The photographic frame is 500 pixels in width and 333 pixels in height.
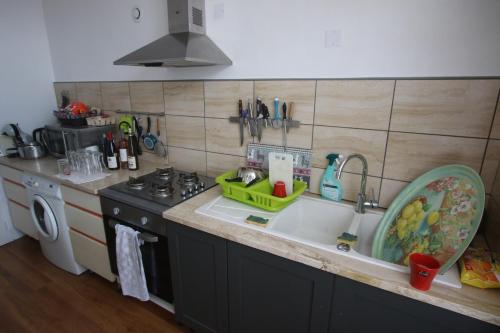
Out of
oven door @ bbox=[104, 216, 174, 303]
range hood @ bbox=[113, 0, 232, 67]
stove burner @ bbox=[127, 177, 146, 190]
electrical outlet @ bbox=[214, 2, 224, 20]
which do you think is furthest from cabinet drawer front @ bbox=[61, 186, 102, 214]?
electrical outlet @ bbox=[214, 2, 224, 20]

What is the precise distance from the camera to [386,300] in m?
0.91

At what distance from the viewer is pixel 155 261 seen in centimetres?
158

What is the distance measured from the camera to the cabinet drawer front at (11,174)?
2218mm

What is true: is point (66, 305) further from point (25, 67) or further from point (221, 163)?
point (25, 67)

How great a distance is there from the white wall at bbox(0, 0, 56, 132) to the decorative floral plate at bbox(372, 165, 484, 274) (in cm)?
301

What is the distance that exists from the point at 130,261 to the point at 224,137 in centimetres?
92

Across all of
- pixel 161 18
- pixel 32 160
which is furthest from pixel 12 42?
pixel 161 18

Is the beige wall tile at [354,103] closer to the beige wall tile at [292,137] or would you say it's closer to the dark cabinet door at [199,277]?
the beige wall tile at [292,137]

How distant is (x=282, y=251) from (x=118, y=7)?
207 cm

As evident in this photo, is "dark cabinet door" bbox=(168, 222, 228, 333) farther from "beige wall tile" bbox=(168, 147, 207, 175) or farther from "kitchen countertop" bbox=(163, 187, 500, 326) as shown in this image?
"beige wall tile" bbox=(168, 147, 207, 175)

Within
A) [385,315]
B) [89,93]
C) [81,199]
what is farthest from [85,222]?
[385,315]

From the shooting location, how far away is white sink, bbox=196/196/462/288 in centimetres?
132

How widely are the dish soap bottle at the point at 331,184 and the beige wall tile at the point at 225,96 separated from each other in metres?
0.58

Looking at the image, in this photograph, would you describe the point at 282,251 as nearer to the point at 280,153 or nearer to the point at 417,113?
the point at 280,153
